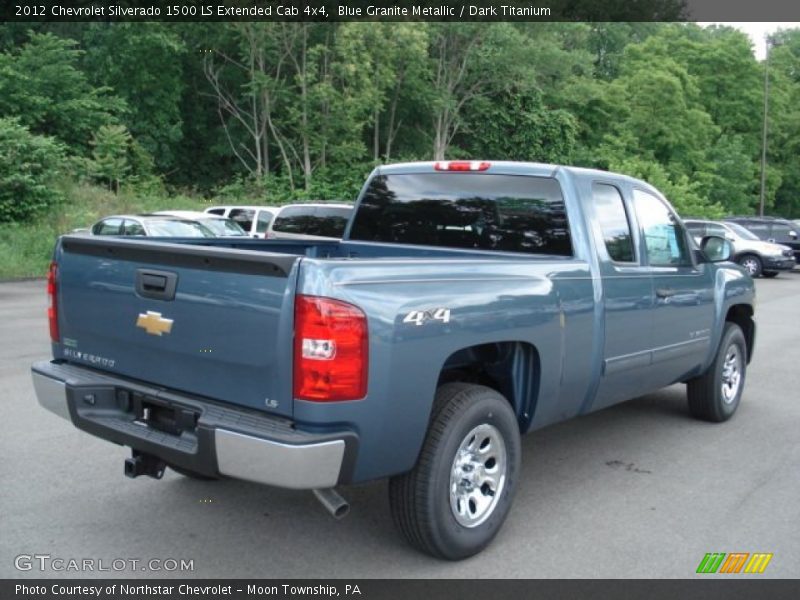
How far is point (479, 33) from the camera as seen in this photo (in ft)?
125

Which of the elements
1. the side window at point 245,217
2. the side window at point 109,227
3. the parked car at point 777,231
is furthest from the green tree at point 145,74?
the parked car at point 777,231

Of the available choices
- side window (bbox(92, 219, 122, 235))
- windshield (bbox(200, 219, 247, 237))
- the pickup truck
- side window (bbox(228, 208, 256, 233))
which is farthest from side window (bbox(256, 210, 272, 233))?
the pickup truck

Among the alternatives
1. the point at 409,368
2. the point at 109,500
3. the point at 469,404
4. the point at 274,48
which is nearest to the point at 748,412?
the point at 469,404

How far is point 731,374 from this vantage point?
23.7ft

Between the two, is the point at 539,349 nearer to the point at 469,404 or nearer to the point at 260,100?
the point at 469,404

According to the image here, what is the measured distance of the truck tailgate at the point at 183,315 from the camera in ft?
11.5

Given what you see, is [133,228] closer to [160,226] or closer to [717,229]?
[160,226]

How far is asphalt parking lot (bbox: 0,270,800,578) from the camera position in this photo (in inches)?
163

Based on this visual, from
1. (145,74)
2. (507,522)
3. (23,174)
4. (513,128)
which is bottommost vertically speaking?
(507,522)

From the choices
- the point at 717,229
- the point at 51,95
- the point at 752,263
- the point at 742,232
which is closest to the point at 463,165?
the point at 717,229

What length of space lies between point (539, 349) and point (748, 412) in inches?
156

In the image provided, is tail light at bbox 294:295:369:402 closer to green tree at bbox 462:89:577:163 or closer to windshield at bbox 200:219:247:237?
windshield at bbox 200:219:247:237

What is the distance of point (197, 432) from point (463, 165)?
8.97 feet

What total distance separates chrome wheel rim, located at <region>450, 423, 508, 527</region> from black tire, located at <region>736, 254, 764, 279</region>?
80.5 ft
